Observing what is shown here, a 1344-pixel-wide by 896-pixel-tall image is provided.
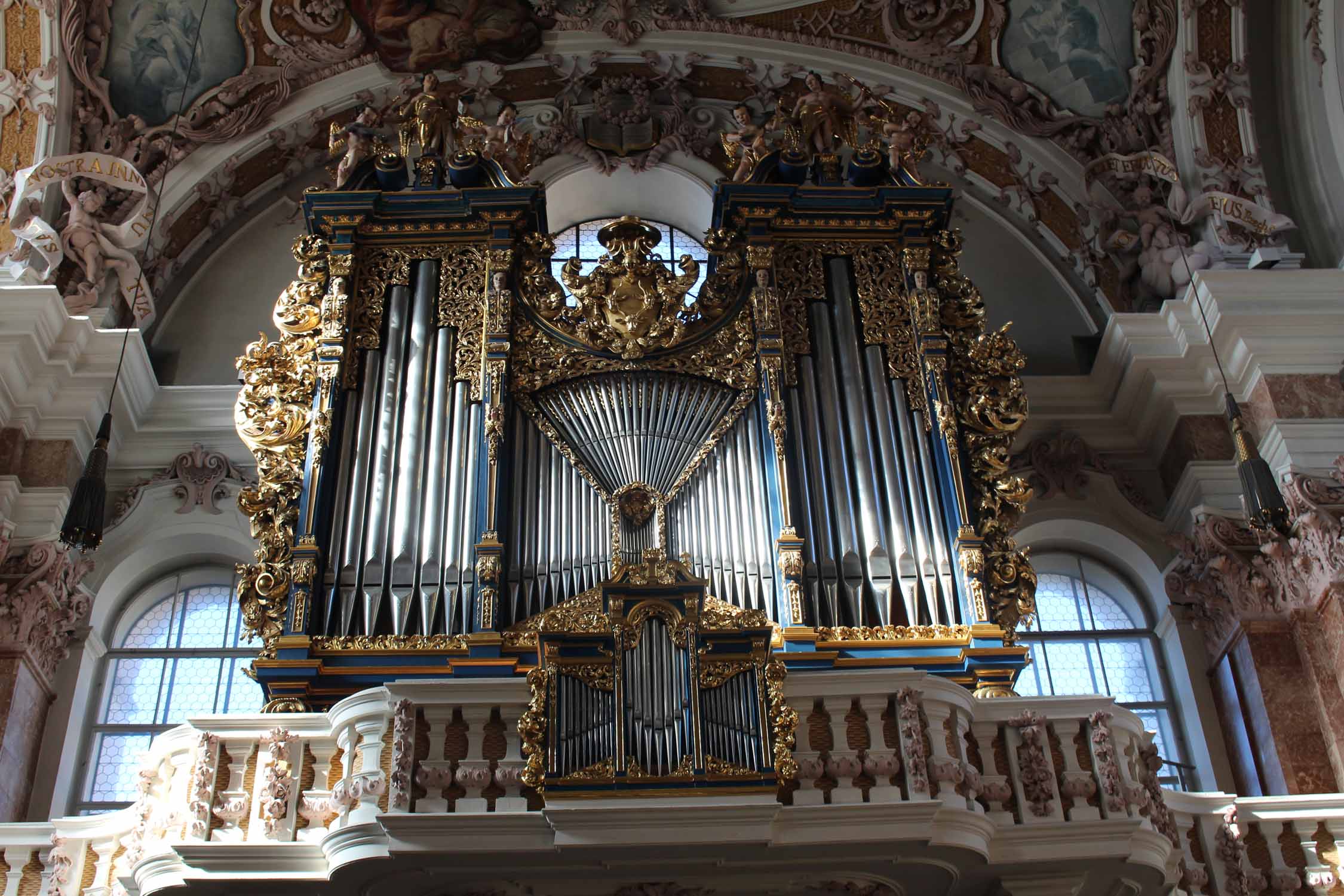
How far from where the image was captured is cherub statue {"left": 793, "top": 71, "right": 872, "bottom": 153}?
42.3 ft

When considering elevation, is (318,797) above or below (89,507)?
below

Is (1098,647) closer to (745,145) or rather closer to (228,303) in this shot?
(745,145)

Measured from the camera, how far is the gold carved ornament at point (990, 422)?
1030 centimetres

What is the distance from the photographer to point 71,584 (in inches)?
460

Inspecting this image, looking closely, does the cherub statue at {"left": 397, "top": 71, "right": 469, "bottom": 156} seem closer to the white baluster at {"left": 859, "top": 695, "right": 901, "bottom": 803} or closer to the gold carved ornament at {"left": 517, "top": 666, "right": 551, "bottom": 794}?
the gold carved ornament at {"left": 517, "top": 666, "right": 551, "bottom": 794}

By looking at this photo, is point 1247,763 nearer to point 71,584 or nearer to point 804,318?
point 804,318

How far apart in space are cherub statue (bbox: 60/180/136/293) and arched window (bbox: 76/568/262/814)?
2.53 meters

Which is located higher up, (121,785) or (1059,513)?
(1059,513)

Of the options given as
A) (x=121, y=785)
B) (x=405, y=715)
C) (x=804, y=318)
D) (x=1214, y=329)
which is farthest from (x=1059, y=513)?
(x=121, y=785)

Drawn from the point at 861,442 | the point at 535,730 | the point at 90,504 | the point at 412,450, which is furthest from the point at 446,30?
the point at 535,730

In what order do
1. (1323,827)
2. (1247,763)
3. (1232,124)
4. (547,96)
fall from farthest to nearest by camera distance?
(547,96)
(1232,124)
(1247,763)
(1323,827)

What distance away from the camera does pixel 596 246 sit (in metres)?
14.9

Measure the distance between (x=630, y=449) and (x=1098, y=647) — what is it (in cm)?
426

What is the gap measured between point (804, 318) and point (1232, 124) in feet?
15.9
